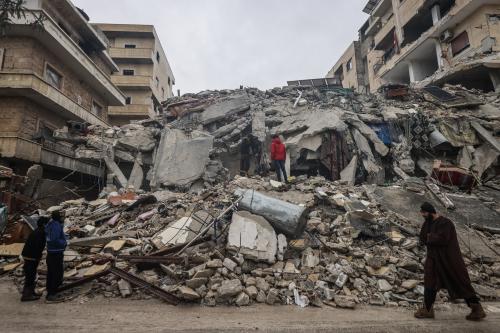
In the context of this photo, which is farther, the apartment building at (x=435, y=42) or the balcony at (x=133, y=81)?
the balcony at (x=133, y=81)

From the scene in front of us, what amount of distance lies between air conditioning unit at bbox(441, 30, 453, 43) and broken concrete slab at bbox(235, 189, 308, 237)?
21.1 meters

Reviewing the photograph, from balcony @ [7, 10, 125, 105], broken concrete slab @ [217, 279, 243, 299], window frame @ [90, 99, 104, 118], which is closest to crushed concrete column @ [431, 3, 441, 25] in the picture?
balcony @ [7, 10, 125, 105]

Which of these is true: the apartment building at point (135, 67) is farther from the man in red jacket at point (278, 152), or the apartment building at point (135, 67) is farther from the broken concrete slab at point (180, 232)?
the broken concrete slab at point (180, 232)

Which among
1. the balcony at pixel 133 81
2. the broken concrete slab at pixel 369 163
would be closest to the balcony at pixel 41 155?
the broken concrete slab at pixel 369 163

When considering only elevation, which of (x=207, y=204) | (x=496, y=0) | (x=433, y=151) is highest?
(x=496, y=0)

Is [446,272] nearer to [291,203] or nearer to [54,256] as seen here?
[291,203]

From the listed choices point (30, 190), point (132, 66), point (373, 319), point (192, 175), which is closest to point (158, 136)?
point (192, 175)

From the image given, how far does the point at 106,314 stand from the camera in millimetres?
3404

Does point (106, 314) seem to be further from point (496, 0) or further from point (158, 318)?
point (496, 0)

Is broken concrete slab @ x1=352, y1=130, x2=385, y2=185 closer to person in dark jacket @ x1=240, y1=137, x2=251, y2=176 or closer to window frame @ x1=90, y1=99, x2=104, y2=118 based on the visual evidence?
person in dark jacket @ x1=240, y1=137, x2=251, y2=176

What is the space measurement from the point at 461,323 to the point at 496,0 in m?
22.3

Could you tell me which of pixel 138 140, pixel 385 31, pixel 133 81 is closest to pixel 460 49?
pixel 385 31

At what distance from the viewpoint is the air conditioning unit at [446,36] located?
18891 millimetres

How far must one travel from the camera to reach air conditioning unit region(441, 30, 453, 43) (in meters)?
18.9
